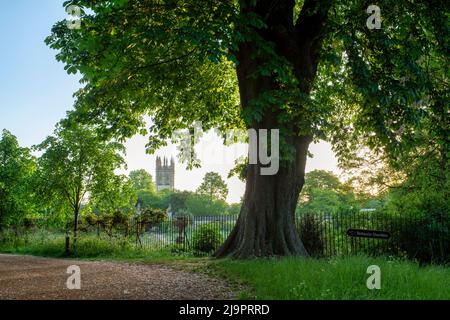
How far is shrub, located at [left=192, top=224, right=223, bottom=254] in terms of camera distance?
19094 millimetres

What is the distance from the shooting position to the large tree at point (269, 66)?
33.1ft

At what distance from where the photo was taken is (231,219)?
19.6 metres

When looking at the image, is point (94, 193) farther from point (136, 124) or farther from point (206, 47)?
point (206, 47)

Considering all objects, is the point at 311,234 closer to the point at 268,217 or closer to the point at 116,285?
the point at 268,217

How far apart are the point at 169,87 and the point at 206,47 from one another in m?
5.97

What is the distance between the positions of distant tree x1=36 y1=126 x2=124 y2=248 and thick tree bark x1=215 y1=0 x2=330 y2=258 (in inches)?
376

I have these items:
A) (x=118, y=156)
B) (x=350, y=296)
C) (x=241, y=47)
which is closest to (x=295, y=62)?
(x=241, y=47)

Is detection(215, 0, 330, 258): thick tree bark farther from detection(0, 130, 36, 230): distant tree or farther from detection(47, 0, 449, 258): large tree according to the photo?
detection(0, 130, 36, 230): distant tree

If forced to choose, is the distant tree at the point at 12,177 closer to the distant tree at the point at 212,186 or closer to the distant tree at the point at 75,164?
the distant tree at the point at 75,164

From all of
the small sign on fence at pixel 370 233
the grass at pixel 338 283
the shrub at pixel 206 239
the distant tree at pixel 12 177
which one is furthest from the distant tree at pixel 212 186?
the small sign on fence at pixel 370 233

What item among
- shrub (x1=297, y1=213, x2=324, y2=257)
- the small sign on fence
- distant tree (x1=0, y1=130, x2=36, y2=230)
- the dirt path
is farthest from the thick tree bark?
distant tree (x1=0, y1=130, x2=36, y2=230)

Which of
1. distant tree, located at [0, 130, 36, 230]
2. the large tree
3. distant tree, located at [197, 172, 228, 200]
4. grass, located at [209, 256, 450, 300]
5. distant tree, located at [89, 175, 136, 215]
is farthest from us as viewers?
distant tree, located at [197, 172, 228, 200]

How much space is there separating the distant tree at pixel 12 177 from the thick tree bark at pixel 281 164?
19.2 metres
